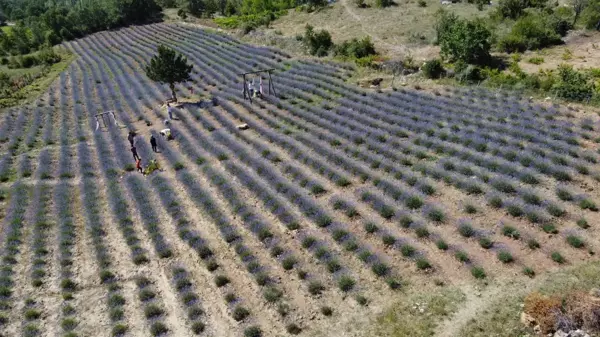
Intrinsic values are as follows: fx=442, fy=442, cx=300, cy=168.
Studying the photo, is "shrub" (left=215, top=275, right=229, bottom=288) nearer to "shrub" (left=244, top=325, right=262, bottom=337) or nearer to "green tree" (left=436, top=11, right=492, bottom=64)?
"shrub" (left=244, top=325, right=262, bottom=337)

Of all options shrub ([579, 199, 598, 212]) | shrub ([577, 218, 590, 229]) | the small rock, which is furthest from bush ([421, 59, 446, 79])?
the small rock

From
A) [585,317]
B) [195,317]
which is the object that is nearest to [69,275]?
[195,317]

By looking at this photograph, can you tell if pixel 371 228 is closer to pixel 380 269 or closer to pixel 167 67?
pixel 380 269

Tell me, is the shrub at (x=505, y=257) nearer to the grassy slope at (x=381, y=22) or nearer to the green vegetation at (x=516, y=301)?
the green vegetation at (x=516, y=301)

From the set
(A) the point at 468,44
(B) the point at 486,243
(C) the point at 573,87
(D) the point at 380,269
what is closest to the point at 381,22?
(A) the point at 468,44

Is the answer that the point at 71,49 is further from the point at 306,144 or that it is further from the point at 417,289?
the point at 417,289
